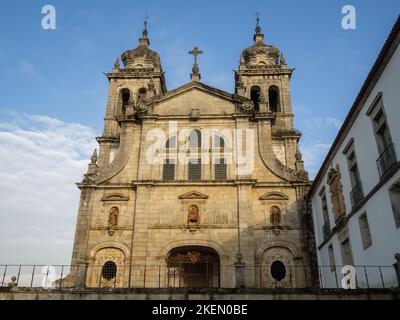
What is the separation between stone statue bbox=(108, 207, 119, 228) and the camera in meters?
24.5

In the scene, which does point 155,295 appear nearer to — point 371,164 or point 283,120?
point 371,164

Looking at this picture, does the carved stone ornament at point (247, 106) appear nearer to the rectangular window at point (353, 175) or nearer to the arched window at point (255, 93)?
the rectangular window at point (353, 175)

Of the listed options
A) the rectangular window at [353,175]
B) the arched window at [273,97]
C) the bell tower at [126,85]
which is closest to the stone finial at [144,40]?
the bell tower at [126,85]

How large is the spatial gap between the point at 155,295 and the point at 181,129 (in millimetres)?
13792

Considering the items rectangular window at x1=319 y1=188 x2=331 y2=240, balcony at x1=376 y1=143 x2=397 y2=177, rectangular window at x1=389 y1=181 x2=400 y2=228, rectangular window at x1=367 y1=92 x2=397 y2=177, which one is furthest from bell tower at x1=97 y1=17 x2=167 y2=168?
rectangular window at x1=389 y1=181 x2=400 y2=228

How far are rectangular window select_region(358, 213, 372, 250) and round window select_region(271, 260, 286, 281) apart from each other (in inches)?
265

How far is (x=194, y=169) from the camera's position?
85.5ft

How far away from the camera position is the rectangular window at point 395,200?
566 inches

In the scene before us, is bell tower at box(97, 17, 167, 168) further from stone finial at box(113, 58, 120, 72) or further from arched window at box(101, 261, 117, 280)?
arched window at box(101, 261, 117, 280)

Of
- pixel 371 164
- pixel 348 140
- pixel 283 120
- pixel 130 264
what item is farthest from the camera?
pixel 283 120

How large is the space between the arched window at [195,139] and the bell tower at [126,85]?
22.1 feet

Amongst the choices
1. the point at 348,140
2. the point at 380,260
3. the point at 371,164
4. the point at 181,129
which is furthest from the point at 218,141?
the point at 380,260
